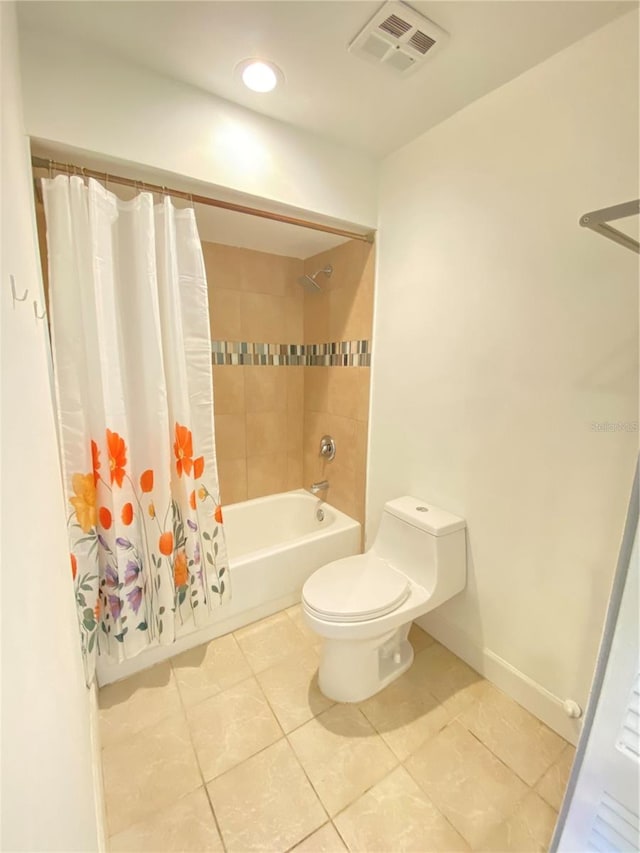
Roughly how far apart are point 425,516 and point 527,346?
806 mm

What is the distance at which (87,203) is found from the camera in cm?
122

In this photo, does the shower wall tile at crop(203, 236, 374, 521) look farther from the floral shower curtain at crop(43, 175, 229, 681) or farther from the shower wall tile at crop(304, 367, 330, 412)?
the floral shower curtain at crop(43, 175, 229, 681)

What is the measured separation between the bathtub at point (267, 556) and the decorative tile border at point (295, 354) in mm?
949

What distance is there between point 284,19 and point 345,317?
123 cm

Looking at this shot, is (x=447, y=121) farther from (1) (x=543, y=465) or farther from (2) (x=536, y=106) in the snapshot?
(1) (x=543, y=465)

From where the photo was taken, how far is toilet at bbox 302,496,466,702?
1.36m

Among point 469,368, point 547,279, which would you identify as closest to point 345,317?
point 469,368

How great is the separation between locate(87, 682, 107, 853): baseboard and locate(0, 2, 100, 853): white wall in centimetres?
21

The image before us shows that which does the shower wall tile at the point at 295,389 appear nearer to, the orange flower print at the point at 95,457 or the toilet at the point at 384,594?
the toilet at the point at 384,594

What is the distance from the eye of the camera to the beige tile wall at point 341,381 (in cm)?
201

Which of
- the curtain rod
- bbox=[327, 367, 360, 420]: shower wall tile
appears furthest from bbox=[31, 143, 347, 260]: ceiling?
bbox=[327, 367, 360, 420]: shower wall tile

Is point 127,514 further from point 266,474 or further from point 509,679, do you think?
point 509,679

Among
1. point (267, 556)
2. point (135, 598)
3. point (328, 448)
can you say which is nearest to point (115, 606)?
point (135, 598)

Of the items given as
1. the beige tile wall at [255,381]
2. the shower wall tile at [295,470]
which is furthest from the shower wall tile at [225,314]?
the shower wall tile at [295,470]
